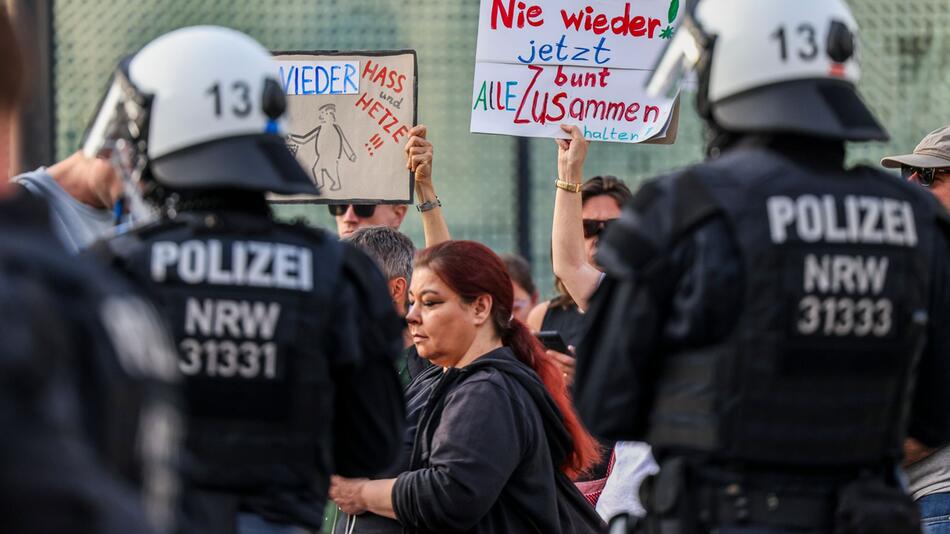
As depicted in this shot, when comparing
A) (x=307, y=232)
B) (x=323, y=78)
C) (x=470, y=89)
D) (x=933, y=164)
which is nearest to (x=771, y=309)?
(x=307, y=232)

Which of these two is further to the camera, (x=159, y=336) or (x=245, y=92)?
(x=245, y=92)

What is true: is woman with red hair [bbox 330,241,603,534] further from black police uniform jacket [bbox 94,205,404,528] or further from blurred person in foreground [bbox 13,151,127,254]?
blurred person in foreground [bbox 13,151,127,254]

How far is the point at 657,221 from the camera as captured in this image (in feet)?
10.6

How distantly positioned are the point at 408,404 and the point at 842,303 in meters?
1.85

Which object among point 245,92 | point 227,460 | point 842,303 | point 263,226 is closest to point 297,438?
point 227,460

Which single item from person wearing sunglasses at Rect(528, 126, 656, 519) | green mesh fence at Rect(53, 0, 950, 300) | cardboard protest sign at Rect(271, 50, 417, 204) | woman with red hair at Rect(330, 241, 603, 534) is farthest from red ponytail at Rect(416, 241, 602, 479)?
green mesh fence at Rect(53, 0, 950, 300)

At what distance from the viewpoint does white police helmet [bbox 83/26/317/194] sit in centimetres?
324

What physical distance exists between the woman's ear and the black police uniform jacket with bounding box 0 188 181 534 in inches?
109

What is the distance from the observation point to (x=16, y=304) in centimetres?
169

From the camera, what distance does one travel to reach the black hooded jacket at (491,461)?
14.2 ft

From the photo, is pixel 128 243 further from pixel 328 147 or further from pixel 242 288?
pixel 328 147

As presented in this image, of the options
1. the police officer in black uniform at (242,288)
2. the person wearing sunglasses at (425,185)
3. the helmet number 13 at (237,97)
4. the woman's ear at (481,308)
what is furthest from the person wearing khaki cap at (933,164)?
the helmet number 13 at (237,97)

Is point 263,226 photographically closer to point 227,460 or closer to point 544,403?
point 227,460

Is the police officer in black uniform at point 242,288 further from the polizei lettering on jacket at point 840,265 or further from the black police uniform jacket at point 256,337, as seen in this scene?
the polizei lettering on jacket at point 840,265
